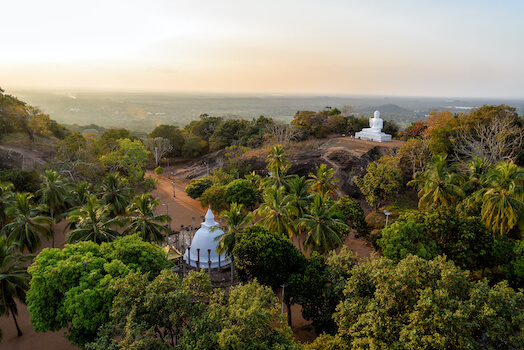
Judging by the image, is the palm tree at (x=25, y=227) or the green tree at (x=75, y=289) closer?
the green tree at (x=75, y=289)

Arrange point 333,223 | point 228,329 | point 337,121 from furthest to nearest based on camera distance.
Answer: point 337,121
point 333,223
point 228,329

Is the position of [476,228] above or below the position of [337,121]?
below

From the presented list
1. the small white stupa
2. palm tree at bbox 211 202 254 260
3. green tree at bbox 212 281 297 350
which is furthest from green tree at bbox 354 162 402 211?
green tree at bbox 212 281 297 350

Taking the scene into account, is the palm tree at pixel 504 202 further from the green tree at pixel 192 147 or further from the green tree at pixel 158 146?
the green tree at pixel 192 147

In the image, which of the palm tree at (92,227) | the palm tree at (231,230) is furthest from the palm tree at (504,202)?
the palm tree at (92,227)

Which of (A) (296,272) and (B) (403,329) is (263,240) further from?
(B) (403,329)

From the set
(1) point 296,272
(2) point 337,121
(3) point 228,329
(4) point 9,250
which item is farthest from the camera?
(2) point 337,121

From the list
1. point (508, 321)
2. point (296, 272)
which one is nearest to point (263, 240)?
point (296, 272)
